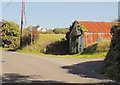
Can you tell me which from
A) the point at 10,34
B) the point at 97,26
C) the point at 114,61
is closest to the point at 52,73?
the point at 114,61

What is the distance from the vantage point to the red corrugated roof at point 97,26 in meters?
49.0

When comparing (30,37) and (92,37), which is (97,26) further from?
(30,37)

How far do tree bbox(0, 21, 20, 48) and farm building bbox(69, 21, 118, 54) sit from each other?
1255 centimetres

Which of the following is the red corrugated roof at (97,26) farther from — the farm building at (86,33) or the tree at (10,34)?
the tree at (10,34)

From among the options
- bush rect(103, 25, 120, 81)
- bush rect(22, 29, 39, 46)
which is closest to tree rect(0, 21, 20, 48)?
bush rect(22, 29, 39, 46)

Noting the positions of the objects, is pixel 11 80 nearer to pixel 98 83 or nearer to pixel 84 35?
pixel 98 83

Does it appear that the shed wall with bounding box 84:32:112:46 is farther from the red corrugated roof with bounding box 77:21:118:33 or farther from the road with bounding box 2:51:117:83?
the road with bounding box 2:51:117:83

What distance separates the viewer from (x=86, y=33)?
4838 cm

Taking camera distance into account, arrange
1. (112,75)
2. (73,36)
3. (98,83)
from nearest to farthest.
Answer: (98,83) < (112,75) < (73,36)

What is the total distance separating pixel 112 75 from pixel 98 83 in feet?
11.1

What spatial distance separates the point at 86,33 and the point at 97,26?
3.05 meters

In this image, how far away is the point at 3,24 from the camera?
6425cm

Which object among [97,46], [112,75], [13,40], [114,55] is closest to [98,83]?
[112,75]

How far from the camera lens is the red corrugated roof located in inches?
1928
